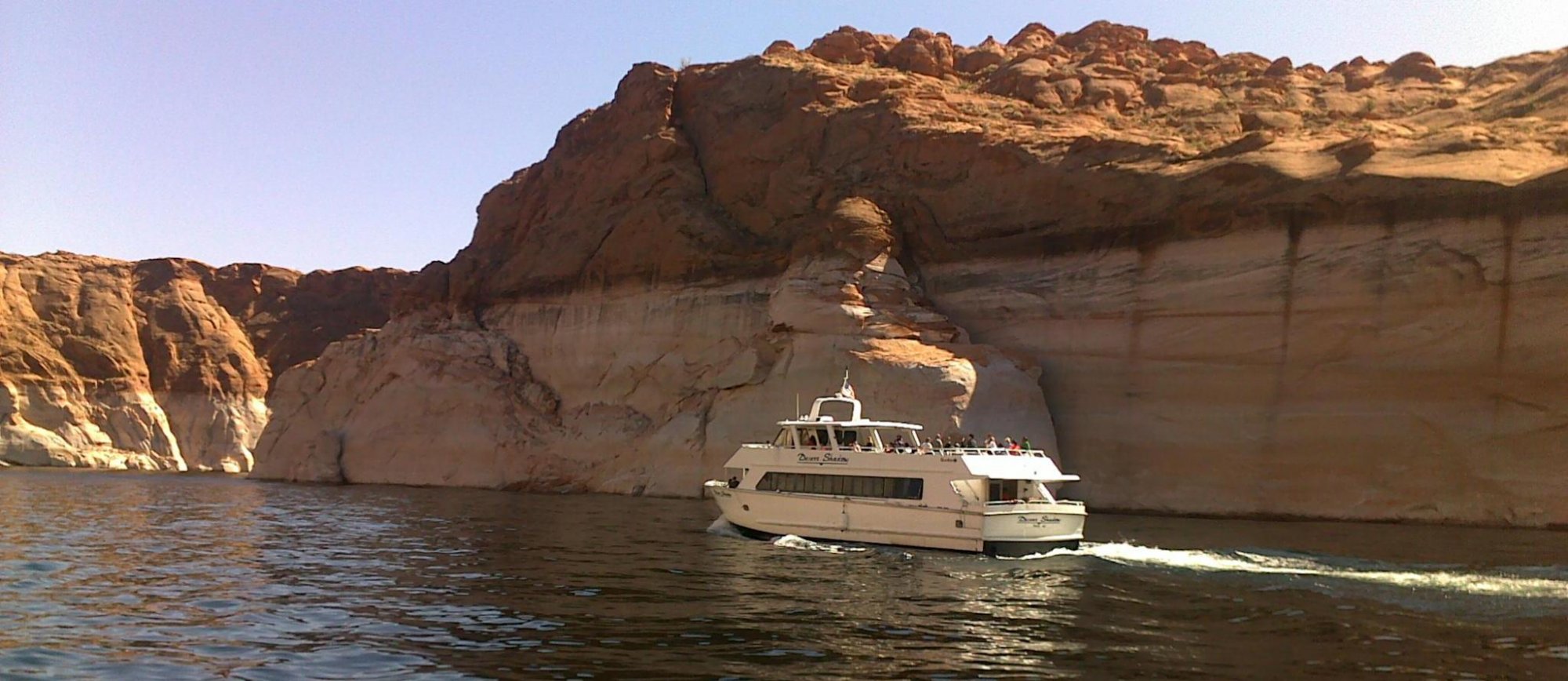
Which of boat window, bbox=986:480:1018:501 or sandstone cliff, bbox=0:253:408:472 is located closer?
boat window, bbox=986:480:1018:501

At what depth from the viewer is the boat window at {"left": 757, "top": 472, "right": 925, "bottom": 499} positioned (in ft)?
98.8

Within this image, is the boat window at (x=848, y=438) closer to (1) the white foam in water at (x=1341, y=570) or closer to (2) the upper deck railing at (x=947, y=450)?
(2) the upper deck railing at (x=947, y=450)

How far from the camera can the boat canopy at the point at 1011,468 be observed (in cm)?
2902

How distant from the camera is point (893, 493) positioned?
99.7 feet

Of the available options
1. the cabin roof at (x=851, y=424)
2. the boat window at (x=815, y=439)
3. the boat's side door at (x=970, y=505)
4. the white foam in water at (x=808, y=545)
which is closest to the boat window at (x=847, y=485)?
the boat window at (x=815, y=439)

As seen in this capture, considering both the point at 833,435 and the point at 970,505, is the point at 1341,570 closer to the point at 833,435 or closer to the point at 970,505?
the point at 970,505

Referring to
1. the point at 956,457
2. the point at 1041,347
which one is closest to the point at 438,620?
the point at 956,457

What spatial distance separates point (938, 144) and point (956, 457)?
27320 mm

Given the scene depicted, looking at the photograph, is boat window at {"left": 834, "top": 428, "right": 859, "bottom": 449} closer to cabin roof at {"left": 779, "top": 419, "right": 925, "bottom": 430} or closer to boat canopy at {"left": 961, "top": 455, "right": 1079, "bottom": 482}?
cabin roof at {"left": 779, "top": 419, "right": 925, "bottom": 430}

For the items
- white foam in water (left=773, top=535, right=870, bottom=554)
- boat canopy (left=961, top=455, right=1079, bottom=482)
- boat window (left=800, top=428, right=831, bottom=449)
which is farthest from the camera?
boat window (left=800, top=428, right=831, bottom=449)

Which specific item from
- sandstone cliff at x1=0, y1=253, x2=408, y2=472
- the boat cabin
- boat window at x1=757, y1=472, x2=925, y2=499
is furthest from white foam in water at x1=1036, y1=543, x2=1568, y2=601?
sandstone cliff at x1=0, y1=253, x2=408, y2=472

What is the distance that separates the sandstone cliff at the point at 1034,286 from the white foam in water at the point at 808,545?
44.8ft

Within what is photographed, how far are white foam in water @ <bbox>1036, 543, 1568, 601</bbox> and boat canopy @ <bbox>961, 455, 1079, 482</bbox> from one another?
1.84 metres

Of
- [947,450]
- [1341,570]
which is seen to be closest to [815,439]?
[947,450]
